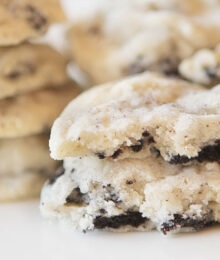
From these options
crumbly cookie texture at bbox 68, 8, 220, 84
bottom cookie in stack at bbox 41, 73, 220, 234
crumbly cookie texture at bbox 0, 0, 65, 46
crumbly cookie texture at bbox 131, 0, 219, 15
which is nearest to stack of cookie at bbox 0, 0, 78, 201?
crumbly cookie texture at bbox 0, 0, 65, 46

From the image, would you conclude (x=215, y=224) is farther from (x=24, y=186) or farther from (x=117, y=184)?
(x=24, y=186)

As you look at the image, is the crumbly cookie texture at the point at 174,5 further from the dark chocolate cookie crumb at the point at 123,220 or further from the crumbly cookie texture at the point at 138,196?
the dark chocolate cookie crumb at the point at 123,220

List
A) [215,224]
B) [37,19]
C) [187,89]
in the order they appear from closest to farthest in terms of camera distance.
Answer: [215,224]
[187,89]
[37,19]

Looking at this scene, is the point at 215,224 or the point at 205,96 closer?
the point at 215,224

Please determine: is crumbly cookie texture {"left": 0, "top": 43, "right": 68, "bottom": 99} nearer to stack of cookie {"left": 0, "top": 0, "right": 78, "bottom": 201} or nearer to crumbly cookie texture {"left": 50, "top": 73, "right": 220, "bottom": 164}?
stack of cookie {"left": 0, "top": 0, "right": 78, "bottom": 201}

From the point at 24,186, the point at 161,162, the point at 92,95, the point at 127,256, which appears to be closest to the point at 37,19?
the point at 92,95
